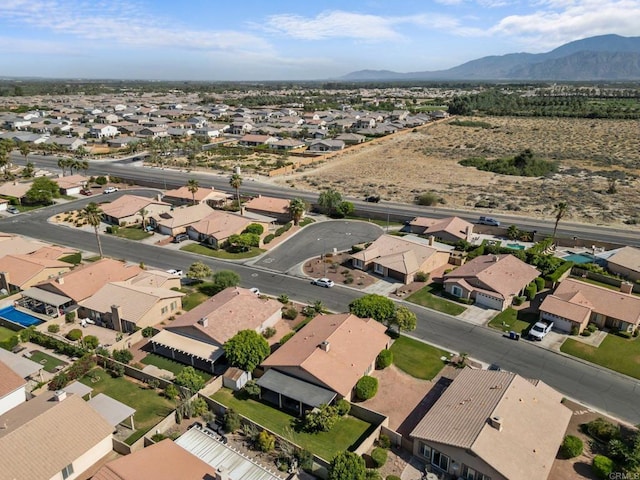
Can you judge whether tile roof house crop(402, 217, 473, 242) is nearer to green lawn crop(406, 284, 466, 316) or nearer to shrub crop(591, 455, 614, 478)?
green lawn crop(406, 284, 466, 316)

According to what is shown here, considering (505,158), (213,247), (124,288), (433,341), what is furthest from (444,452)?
(505,158)

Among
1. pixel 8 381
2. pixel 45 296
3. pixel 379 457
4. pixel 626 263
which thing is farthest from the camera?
pixel 626 263

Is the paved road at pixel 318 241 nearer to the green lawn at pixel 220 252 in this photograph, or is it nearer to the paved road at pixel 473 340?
the green lawn at pixel 220 252

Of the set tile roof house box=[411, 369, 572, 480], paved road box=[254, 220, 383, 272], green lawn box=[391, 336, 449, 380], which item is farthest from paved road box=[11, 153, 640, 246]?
tile roof house box=[411, 369, 572, 480]

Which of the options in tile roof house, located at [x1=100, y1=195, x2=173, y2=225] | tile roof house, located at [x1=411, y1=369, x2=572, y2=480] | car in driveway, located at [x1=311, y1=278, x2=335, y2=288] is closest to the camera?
tile roof house, located at [x1=411, y1=369, x2=572, y2=480]

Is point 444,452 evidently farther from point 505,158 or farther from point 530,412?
point 505,158

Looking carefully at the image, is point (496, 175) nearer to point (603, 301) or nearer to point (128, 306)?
point (603, 301)

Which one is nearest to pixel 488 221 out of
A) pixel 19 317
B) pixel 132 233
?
pixel 132 233
